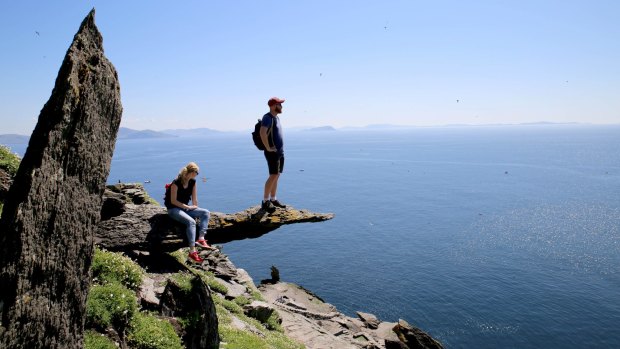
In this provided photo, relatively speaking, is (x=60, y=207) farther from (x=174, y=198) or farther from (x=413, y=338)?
(x=413, y=338)

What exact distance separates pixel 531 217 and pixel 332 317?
93.3 meters

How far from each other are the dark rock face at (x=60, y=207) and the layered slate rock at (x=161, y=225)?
9066 mm

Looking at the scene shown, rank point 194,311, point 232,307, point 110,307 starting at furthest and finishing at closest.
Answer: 1. point 232,307
2. point 194,311
3. point 110,307

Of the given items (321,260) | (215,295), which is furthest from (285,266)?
(215,295)

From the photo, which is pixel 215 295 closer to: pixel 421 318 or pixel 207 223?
pixel 207 223

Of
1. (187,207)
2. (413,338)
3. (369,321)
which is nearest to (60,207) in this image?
(187,207)

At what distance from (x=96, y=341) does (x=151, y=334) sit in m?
1.79

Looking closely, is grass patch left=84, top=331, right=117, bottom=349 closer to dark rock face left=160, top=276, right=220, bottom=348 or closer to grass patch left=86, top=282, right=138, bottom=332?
grass patch left=86, top=282, right=138, bottom=332

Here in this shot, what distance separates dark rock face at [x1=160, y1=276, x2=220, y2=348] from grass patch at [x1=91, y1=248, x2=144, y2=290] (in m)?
1.18

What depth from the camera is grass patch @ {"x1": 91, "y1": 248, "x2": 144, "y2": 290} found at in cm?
1237

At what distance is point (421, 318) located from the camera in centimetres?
5569

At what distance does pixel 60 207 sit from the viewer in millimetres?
6430

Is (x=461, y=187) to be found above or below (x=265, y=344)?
below

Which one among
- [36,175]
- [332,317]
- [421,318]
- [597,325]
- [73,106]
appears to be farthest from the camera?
[421,318]
